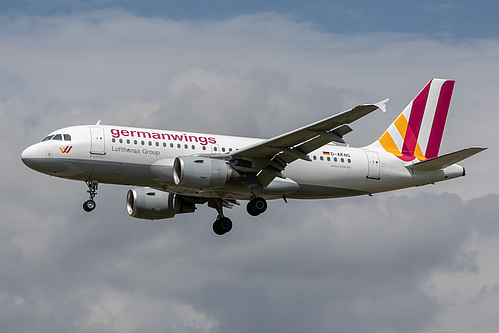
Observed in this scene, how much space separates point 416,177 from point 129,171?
1570cm

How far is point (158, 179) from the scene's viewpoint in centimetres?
4612

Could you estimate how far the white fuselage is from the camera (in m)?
45.8

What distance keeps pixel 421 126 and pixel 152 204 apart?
15.9m

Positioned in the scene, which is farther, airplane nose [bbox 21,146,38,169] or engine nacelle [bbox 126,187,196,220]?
engine nacelle [bbox 126,187,196,220]

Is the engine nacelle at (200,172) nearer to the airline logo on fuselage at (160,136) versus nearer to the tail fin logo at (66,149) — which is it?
the airline logo on fuselage at (160,136)

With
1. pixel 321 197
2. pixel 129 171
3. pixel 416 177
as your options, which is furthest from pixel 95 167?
pixel 416 177

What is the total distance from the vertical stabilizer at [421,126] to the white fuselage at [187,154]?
178 cm

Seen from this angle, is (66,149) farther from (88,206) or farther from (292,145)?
(292,145)

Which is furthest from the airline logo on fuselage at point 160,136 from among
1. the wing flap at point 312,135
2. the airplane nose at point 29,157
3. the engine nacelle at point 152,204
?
the engine nacelle at point 152,204

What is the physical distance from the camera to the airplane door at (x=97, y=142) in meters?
45.7

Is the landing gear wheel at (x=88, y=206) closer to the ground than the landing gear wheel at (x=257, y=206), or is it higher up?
higher up

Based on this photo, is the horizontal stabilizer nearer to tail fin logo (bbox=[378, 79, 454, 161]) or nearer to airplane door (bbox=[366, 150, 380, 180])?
tail fin logo (bbox=[378, 79, 454, 161])

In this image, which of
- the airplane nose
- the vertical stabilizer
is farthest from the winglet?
the airplane nose

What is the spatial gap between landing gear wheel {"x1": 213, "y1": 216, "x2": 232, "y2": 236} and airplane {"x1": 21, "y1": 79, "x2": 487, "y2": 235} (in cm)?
5
